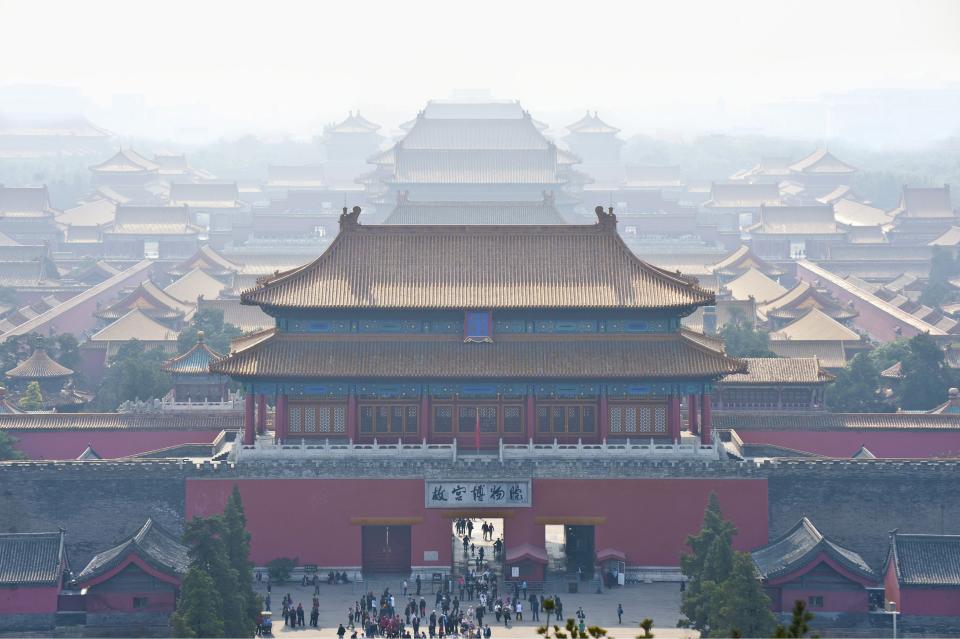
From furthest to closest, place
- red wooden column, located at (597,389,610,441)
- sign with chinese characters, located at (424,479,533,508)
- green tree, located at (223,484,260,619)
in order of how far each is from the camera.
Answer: red wooden column, located at (597,389,610,441)
sign with chinese characters, located at (424,479,533,508)
green tree, located at (223,484,260,619)

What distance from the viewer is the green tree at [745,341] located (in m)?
68.1

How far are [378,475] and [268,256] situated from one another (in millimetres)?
59793

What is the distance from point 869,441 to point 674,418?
9.15m

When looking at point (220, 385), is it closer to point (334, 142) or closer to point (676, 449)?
point (676, 449)

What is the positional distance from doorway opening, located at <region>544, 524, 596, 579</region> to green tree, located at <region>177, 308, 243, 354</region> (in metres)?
22.6

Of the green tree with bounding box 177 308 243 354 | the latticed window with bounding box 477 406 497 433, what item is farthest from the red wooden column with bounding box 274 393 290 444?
the green tree with bounding box 177 308 243 354

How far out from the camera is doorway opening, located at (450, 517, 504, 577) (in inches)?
2040

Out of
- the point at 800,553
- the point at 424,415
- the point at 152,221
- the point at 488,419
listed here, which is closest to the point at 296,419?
the point at 424,415

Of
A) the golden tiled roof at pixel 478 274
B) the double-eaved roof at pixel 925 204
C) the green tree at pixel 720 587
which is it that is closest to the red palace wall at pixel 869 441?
the golden tiled roof at pixel 478 274

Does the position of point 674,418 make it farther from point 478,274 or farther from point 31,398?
point 31,398

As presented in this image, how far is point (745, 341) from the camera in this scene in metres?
71.7

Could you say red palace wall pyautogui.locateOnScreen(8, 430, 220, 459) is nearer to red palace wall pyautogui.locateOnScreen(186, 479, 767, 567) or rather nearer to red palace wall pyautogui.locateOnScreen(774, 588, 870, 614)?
red palace wall pyautogui.locateOnScreen(186, 479, 767, 567)

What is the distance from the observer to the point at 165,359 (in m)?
74.8

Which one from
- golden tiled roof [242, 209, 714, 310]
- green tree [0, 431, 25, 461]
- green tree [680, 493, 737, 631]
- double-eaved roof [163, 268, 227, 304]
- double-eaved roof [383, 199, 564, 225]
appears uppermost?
double-eaved roof [383, 199, 564, 225]
